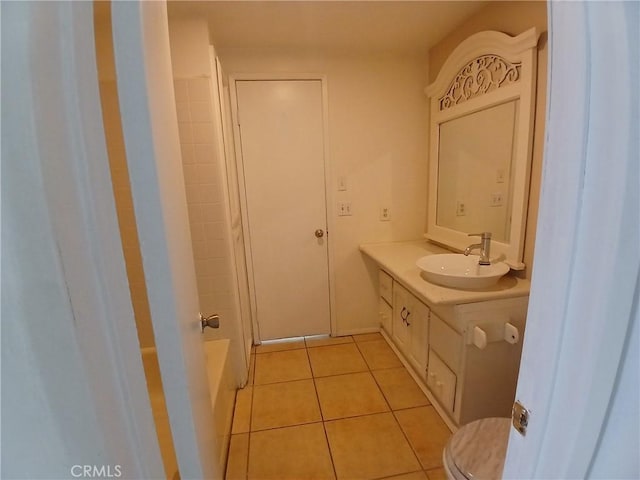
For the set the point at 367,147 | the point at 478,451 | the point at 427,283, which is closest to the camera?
the point at 478,451

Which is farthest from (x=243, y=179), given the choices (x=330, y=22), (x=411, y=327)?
(x=411, y=327)

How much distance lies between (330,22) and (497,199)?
1501 mm

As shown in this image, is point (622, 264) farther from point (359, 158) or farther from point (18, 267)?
point (359, 158)

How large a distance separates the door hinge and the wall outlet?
199 cm

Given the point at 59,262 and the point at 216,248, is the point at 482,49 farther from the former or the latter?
the point at 59,262

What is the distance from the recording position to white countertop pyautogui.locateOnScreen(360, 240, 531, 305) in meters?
1.43

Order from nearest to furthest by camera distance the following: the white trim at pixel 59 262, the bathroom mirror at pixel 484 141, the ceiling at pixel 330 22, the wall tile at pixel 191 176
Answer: the white trim at pixel 59 262 → the bathroom mirror at pixel 484 141 → the ceiling at pixel 330 22 → the wall tile at pixel 191 176

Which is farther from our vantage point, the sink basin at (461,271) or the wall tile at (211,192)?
the wall tile at (211,192)

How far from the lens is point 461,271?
1.82 m

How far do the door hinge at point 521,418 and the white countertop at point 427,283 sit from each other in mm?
895

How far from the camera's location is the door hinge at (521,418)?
51 centimetres

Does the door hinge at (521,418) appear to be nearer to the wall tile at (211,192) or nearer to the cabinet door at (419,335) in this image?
the cabinet door at (419,335)

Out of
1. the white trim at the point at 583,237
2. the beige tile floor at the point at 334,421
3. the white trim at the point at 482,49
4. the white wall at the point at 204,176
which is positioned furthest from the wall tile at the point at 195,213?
the white trim at the point at 482,49

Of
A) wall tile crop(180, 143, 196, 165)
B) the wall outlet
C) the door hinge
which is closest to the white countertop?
the wall outlet
